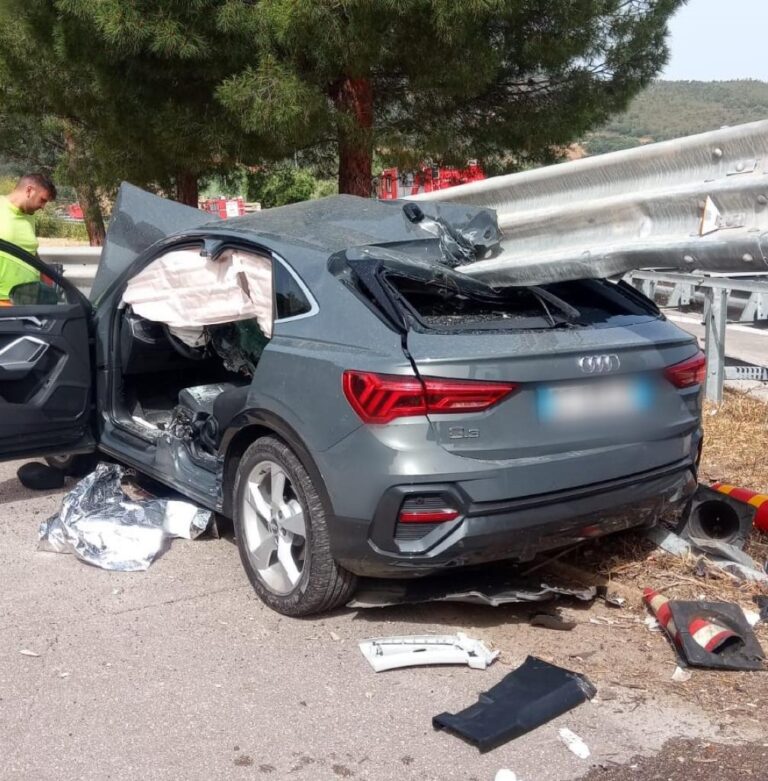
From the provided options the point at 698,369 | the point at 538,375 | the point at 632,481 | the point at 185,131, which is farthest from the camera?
the point at 185,131

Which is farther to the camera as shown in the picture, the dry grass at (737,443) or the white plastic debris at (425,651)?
the dry grass at (737,443)

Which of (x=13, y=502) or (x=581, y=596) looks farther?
(x=13, y=502)

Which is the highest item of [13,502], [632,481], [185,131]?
[185,131]

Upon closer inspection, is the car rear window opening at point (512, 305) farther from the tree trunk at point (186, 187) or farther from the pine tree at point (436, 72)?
the tree trunk at point (186, 187)

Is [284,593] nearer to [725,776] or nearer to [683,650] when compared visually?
[683,650]

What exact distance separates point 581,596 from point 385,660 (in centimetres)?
100

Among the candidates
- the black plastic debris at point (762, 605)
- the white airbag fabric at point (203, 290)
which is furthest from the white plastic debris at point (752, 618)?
the white airbag fabric at point (203, 290)

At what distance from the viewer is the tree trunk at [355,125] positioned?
995cm

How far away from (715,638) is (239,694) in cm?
184

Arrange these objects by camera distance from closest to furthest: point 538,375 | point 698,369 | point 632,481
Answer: point 538,375
point 632,481
point 698,369

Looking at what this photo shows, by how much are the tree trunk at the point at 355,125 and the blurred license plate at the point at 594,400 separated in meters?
6.48

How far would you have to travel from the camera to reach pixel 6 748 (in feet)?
10.7

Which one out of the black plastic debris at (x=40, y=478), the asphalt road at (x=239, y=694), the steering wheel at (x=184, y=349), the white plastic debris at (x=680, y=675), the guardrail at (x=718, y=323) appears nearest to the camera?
the asphalt road at (x=239, y=694)

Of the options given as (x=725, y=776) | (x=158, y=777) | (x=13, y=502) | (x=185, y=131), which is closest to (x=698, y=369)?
(x=725, y=776)
